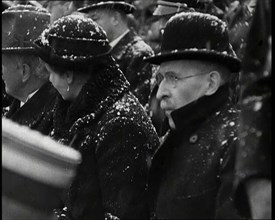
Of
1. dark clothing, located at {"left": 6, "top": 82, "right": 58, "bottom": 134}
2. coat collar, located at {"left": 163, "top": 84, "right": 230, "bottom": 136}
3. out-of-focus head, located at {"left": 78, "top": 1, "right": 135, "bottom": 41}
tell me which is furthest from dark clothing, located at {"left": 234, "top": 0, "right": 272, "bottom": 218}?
out-of-focus head, located at {"left": 78, "top": 1, "right": 135, "bottom": 41}

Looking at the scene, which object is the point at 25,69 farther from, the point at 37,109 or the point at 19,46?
the point at 37,109

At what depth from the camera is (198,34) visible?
498cm

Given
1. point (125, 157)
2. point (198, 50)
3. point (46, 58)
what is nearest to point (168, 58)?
point (198, 50)

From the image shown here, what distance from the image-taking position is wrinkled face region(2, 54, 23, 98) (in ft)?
23.3

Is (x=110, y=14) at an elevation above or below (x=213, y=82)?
below

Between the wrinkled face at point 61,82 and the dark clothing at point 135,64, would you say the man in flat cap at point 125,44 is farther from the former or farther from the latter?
the wrinkled face at point 61,82

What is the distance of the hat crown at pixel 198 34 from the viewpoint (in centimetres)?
497

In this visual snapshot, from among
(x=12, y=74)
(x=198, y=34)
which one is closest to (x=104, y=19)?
(x=12, y=74)

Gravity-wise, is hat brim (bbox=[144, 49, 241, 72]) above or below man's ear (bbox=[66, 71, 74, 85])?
above

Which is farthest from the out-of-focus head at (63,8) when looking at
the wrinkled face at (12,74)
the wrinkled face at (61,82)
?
the wrinkled face at (61,82)

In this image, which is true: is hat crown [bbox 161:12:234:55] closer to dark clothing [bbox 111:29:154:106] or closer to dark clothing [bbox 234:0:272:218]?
Result: dark clothing [bbox 234:0:272:218]

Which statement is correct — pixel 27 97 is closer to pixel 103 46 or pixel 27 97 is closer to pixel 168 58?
pixel 103 46

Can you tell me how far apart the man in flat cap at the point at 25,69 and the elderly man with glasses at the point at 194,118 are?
1.92 metres

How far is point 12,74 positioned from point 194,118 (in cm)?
268
